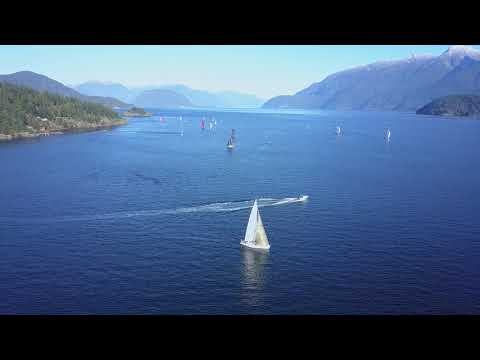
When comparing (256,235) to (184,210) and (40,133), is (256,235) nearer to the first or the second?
(184,210)

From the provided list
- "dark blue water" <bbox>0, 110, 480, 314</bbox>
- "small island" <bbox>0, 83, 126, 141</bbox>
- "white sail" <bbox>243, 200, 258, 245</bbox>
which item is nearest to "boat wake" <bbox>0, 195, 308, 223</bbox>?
"dark blue water" <bbox>0, 110, 480, 314</bbox>

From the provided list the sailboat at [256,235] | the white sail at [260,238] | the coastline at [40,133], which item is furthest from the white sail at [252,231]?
the coastline at [40,133]

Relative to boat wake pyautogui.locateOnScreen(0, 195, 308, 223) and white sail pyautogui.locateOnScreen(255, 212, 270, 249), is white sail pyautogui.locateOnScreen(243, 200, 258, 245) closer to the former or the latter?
white sail pyautogui.locateOnScreen(255, 212, 270, 249)

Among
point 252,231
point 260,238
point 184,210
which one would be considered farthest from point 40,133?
point 260,238

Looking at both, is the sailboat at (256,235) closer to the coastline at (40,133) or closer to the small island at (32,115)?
the coastline at (40,133)

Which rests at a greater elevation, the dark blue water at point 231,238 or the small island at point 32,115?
the small island at point 32,115
